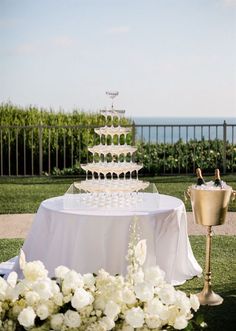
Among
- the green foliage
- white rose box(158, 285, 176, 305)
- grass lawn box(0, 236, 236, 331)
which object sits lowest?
grass lawn box(0, 236, 236, 331)

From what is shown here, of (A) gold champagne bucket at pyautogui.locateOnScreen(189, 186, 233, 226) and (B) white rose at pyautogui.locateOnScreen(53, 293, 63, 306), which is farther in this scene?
(A) gold champagne bucket at pyautogui.locateOnScreen(189, 186, 233, 226)

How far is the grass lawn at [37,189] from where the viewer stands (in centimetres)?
1004

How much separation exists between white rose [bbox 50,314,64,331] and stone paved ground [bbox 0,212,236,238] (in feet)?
18.5

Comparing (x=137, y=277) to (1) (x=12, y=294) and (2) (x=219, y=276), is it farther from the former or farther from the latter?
(2) (x=219, y=276)

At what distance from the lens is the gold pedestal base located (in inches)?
211

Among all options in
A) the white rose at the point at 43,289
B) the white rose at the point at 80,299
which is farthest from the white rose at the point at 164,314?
the white rose at the point at 43,289

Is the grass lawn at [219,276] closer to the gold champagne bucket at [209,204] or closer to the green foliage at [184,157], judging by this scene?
the gold champagne bucket at [209,204]

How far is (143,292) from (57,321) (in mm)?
297

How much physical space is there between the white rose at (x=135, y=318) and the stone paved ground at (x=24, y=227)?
5.74 metres

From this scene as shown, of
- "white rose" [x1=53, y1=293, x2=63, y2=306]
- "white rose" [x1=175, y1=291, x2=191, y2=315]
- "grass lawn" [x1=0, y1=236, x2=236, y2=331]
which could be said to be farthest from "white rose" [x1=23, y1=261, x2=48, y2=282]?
"grass lawn" [x1=0, y1=236, x2=236, y2=331]

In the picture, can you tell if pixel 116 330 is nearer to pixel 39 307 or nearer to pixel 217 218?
pixel 39 307

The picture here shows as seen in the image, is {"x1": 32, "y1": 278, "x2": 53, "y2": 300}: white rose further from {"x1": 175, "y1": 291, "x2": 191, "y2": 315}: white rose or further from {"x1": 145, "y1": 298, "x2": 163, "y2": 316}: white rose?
{"x1": 175, "y1": 291, "x2": 191, "y2": 315}: white rose

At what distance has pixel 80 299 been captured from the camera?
236cm

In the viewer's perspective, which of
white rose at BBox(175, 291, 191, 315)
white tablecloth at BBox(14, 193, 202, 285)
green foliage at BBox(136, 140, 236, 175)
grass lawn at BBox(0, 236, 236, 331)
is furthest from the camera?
green foliage at BBox(136, 140, 236, 175)
